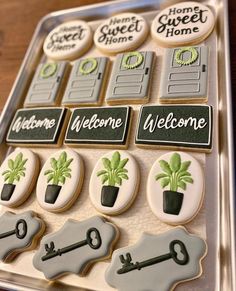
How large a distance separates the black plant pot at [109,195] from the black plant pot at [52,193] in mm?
102

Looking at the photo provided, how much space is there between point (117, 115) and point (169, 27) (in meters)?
0.26

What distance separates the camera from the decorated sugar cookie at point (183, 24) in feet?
2.18

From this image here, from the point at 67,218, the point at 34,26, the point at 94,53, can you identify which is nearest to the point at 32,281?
the point at 67,218

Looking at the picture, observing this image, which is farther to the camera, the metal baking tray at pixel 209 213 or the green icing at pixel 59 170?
the green icing at pixel 59 170

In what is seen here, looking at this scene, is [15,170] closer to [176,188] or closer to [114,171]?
[114,171]

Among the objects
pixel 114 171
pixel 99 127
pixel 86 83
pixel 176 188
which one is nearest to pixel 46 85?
pixel 86 83

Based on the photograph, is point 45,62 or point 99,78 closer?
point 99,78

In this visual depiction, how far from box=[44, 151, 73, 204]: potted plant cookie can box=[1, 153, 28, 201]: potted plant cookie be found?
64mm

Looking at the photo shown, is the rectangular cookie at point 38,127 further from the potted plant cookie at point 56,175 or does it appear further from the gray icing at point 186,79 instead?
the gray icing at point 186,79

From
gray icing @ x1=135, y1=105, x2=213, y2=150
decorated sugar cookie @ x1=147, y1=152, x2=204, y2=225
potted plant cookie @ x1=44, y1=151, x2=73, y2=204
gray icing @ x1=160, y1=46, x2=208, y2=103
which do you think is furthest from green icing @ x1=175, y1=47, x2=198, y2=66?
potted plant cookie @ x1=44, y1=151, x2=73, y2=204

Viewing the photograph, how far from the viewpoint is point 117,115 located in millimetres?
633

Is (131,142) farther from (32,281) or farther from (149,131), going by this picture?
(32,281)

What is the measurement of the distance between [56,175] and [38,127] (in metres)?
0.15

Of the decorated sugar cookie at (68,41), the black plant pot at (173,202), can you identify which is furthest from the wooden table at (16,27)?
the black plant pot at (173,202)
